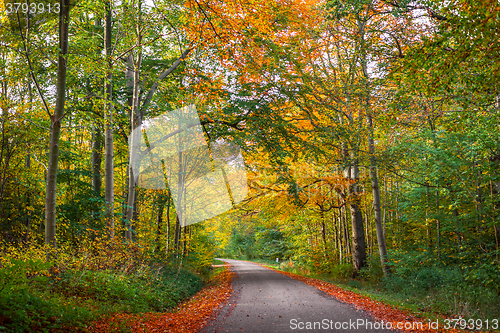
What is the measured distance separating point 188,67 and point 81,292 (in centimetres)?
855

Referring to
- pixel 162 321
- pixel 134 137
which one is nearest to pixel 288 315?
pixel 162 321

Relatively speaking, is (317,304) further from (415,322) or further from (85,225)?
(85,225)

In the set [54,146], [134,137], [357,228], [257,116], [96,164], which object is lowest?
[357,228]

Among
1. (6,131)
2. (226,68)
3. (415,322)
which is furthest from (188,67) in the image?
(415,322)

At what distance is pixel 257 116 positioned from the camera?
32.8 ft

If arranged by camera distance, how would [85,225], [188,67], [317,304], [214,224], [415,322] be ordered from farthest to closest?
1. [214,224]
2. [188,67]
3. [85,225]
4. [317,304]
5. [415,322]

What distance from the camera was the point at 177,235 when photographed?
54.7 feet

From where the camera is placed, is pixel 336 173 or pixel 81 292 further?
pixel 336 173

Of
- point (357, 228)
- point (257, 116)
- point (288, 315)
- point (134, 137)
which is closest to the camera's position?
point (288, 315)

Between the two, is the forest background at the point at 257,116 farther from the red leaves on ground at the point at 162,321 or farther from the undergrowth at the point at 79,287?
the red leaves on ground at the point at 162,321

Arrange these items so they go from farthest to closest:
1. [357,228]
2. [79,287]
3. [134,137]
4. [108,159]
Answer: [357,228]
[134,137]
[108,159]
[79,287]

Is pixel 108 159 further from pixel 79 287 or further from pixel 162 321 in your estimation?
pixel 162 321

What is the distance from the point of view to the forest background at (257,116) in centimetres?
633

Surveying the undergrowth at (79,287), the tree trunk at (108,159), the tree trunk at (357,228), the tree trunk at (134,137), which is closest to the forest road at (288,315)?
the undergrowth at (79,287)
